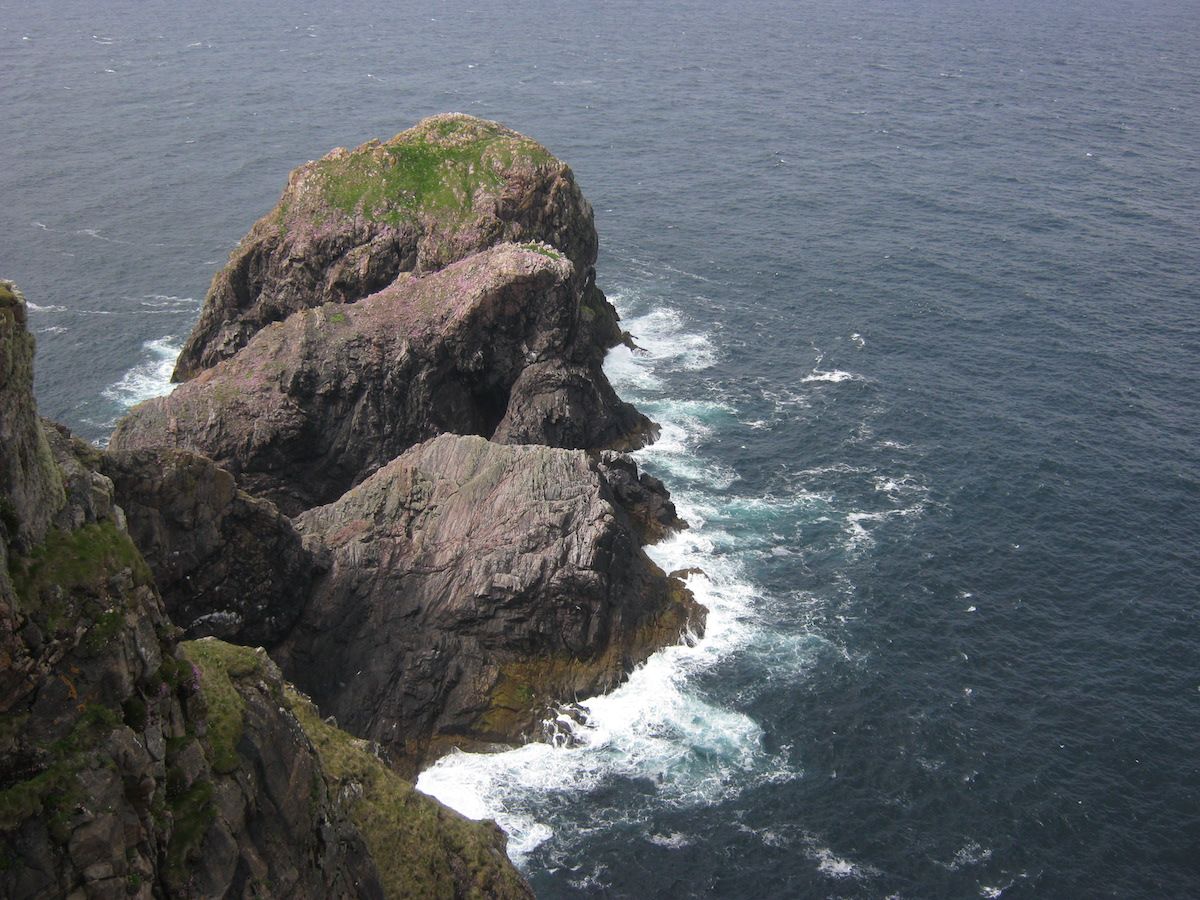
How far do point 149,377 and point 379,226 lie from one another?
88.1 ft

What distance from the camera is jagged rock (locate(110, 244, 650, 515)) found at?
276 feet

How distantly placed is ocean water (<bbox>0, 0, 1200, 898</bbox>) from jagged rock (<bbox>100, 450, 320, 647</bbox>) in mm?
14016

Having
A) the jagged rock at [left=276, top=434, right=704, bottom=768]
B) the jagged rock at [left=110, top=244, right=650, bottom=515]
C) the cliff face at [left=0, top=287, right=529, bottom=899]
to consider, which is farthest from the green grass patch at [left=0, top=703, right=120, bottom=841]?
the jagged rock at [left=110, top=244, right=650, bottom=515]

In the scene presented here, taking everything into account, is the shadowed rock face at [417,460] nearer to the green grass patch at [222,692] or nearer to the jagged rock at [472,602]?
the jagged rock at [472,602]

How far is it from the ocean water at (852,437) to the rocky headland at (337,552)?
6.55m

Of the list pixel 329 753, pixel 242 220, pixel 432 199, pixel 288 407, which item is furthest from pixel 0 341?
pixel 242 220

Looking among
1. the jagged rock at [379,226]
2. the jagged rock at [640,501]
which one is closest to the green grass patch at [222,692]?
the jagged rock at [640,501]

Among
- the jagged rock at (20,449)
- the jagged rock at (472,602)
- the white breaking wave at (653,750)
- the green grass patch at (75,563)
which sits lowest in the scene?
the white breaking wave at (653,750)

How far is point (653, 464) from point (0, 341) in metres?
66.8

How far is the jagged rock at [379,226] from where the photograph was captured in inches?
3999

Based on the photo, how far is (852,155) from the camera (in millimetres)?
170000

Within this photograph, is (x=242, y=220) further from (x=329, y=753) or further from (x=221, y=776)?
(x=221, y=776)

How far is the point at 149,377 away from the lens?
108000 mm

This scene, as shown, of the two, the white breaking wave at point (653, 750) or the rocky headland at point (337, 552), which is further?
the white breaking wave at point (653, 750)
